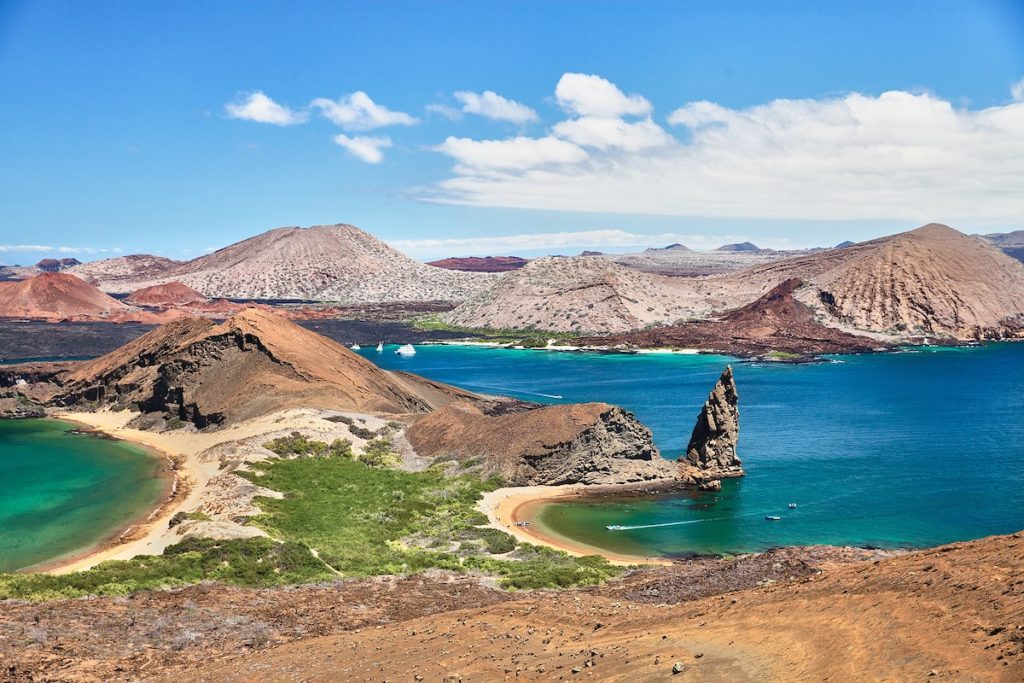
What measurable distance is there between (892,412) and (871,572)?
7425 cm

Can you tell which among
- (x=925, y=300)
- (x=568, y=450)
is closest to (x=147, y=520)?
(x=568, y=450)

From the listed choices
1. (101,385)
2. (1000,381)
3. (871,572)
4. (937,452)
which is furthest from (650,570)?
(1000,381)

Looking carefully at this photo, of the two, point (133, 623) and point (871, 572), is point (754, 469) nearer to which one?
point (871, 572)

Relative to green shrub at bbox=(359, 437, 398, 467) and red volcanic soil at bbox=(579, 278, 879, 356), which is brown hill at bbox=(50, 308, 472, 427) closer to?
Result: green shrub at bbox=(359, 437, 398, 467)

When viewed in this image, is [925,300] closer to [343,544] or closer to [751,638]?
[343,544]

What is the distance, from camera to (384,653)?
77.4ft

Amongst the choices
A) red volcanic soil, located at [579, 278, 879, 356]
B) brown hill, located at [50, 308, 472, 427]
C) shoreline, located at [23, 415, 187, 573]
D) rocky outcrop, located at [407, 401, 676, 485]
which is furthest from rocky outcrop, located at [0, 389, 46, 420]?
red volcanic soil, located at [579, 278, 879, 356]

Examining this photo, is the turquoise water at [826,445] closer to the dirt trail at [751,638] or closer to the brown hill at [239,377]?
the dirt trail at [751,638]

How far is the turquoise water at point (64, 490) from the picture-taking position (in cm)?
4506

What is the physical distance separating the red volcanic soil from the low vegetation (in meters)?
117

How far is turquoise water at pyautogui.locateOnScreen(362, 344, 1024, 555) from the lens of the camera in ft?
161

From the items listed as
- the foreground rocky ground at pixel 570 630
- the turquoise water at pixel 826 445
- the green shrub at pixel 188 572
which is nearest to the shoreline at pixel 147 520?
the green shrub at pixel 188 572

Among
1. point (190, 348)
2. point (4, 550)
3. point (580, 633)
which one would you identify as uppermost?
point (190, 348)

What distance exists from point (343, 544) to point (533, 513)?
51.0ft
